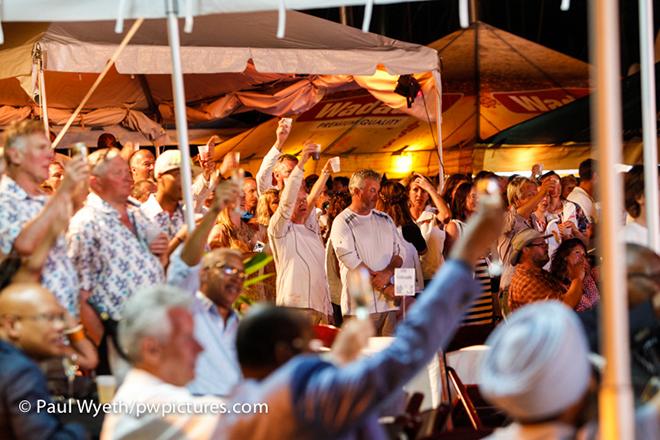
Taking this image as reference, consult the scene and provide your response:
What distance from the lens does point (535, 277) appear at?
30.6 feet

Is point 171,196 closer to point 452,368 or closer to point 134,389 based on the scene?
point 452,368

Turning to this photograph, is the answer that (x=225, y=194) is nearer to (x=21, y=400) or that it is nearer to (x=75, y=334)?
(x=75, y=334)

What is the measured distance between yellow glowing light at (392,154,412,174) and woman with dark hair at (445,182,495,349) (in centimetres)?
1174

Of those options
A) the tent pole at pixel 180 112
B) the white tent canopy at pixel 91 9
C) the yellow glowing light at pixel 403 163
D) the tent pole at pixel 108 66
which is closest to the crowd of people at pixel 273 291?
the tent pole at pixel 180 112

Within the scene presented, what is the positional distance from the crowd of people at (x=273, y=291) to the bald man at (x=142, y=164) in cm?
1

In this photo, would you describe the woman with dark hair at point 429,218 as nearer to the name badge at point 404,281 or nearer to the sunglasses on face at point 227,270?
the name badge at point 404,281

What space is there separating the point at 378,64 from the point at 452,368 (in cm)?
299

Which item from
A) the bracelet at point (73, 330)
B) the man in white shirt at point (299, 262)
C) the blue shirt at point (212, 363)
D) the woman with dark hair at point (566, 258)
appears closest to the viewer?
the blue shirt at point (212, 363)

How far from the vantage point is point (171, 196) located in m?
7.39

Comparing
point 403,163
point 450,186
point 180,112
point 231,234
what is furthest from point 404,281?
point 403,163

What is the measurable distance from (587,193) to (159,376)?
8955 millimetres

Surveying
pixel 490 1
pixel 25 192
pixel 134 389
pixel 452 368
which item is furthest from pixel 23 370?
pixel 490 1

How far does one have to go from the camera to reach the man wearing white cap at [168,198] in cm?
737

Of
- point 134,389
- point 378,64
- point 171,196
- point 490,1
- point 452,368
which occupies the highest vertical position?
point 490,1
